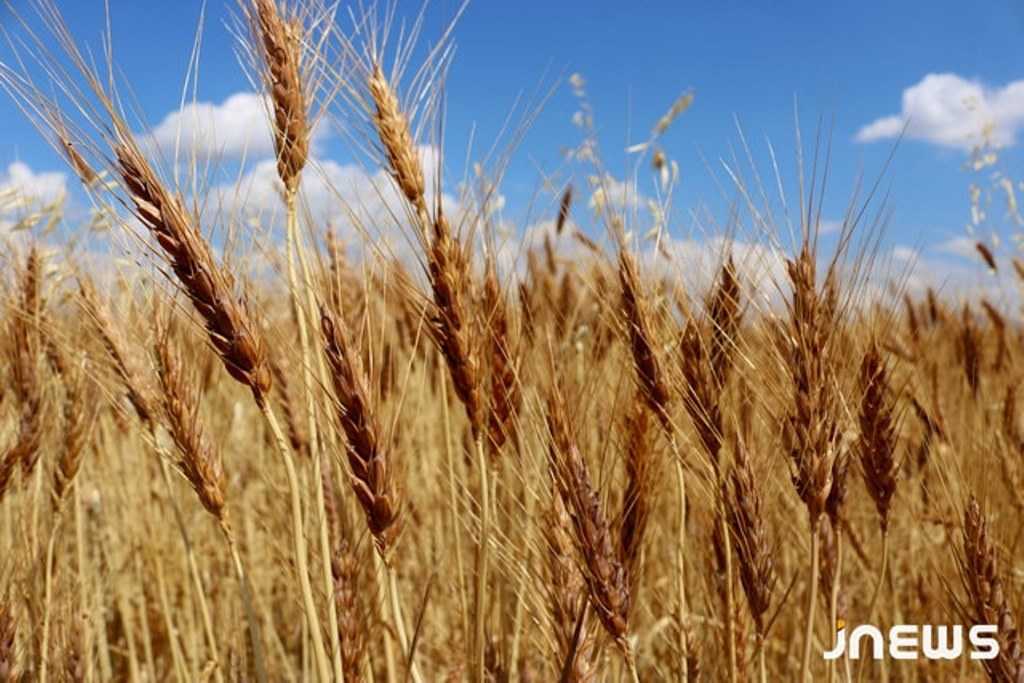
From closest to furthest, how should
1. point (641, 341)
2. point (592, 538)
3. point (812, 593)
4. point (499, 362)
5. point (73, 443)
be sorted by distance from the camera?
point (592, 538), point (812, 593), point (499, 362), point (641, 341), point (73, 443)

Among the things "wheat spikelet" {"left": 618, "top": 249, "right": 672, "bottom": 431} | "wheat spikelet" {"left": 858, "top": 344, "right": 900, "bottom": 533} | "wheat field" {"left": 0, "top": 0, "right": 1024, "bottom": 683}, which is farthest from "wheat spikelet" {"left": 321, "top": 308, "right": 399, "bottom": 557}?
"wheat spikelet" {"left": 858, "top": 344, "right": 900, "bottom": 533}

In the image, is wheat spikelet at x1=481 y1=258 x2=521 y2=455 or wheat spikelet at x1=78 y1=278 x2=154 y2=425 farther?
wheat spikelet at x1=78 y1=278 x2=154 y2=425

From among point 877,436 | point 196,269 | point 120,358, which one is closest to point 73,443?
point 120,358

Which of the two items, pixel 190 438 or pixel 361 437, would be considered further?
pixel 190 438

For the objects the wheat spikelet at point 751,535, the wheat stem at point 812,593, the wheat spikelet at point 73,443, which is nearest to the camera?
the wheat stem at point 812,593

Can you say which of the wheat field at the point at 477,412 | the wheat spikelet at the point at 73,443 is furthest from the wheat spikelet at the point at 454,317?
the wheat spikelet at the point at 73,443

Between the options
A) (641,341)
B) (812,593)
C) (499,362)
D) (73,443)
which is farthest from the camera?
(73,443)

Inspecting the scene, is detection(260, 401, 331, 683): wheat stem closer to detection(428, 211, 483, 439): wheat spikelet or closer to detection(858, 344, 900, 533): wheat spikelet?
detection(428, 211, 483, 439): wheat spikelet

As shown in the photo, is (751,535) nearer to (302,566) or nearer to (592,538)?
(592,538)

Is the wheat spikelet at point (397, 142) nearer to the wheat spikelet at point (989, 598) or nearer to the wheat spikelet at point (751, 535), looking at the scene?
the wheat spikelet at point (751, 535)

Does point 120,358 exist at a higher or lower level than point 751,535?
higher

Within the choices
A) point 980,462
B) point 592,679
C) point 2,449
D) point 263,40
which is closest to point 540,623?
point 592,679

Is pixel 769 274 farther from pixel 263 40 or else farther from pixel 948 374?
pixel 948 374

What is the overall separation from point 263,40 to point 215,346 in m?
0.47
